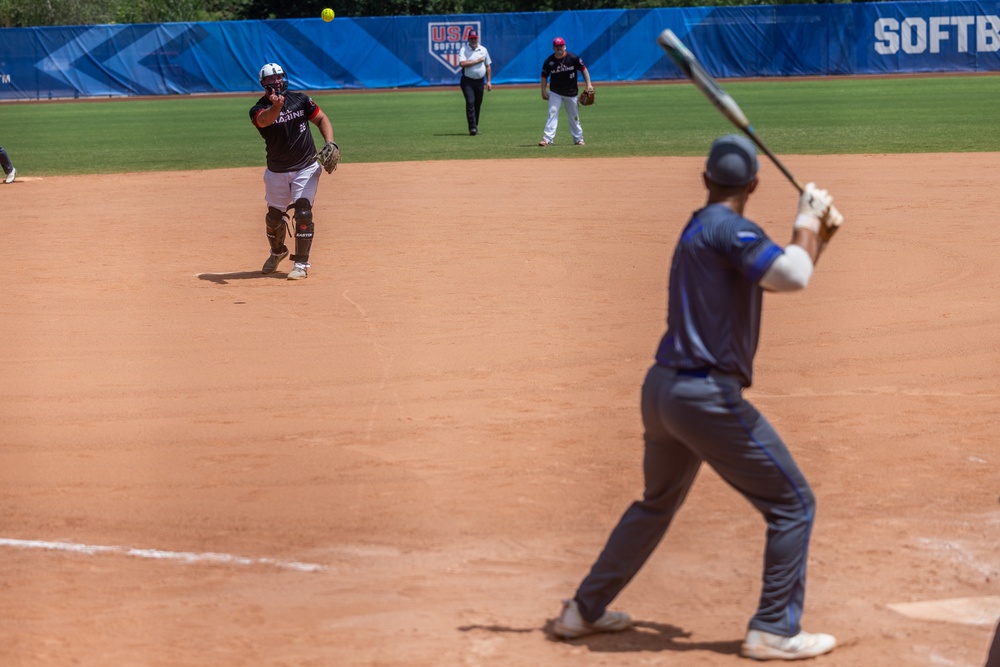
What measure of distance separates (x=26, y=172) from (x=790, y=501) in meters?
21.1

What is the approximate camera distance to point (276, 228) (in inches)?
512

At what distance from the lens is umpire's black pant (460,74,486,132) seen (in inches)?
1063

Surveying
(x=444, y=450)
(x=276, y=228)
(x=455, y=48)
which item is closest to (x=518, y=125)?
(x=455, y=48)

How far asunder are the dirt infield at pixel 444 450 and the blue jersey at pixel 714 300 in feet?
3.79

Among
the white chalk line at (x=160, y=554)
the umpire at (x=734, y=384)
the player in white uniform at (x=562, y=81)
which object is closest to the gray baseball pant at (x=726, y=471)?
the umpire at (x=734, y=384)

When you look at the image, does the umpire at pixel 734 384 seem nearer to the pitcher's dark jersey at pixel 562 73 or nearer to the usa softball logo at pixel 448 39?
the pitcher's dark jersey at pixel 562 73

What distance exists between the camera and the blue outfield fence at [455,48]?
46719 mm

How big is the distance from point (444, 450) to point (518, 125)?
2401cm

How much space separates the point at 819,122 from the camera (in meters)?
28.4

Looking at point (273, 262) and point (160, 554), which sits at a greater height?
point (160, 554)

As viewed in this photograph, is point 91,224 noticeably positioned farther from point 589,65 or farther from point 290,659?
point 589,65

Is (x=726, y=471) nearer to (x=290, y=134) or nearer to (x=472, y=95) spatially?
(x=290, y=134)

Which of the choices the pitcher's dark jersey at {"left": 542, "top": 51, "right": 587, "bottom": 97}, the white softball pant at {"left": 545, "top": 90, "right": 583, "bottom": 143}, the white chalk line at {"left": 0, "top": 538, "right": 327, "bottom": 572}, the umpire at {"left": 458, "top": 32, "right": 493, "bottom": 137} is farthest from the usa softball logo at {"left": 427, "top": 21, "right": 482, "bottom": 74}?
the white chalk line at {"left": 0, "top": 538, "right": 327, "bottom": 572}

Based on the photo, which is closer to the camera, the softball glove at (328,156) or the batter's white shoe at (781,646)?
the batter's white shoe at (781,646)
